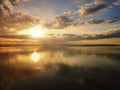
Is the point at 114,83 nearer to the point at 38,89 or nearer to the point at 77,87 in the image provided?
the point at 77,87

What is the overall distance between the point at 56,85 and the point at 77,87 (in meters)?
2.18

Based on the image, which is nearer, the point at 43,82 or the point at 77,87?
the point at 77,87

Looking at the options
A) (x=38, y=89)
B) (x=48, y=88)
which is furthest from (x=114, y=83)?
(x=38, y=89)

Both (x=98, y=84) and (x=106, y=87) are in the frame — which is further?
(x=98, y=84)

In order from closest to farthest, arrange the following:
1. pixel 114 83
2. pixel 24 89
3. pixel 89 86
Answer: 1. pixel 24 89
2. pixel 89 86
3. pixel 114 83

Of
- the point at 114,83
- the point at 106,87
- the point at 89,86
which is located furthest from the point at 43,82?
the point at 114,83

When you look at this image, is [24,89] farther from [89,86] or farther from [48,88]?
[89,86]

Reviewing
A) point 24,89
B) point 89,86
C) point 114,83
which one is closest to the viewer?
point 24,89

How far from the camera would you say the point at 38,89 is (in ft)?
45.4

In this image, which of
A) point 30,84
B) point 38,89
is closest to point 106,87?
point 38,89

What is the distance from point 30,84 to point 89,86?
609 centimetres

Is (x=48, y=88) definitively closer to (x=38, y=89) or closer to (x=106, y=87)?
(x=38, y=89)

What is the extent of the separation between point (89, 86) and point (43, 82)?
16.2 feet

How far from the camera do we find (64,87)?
1453 centimetres
